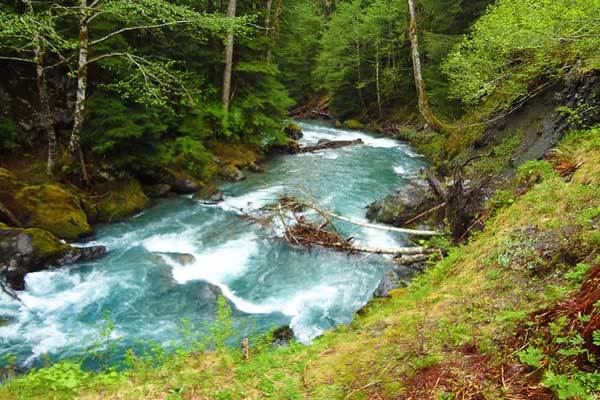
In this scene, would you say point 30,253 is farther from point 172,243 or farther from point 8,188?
point 172,243

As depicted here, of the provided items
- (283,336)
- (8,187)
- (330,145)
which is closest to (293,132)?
(330,145)

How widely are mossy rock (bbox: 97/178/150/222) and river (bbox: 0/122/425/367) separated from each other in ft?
1.76

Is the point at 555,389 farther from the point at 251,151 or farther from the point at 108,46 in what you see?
the point at 251,151

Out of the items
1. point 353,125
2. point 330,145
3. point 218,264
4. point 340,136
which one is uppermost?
point 353,125

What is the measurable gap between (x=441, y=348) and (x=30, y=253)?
895 cm

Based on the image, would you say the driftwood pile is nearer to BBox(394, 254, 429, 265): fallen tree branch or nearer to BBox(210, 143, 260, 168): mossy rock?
BBox(394, 254, 429, 265): fallen tree branch

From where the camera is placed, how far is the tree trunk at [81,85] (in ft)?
36.7

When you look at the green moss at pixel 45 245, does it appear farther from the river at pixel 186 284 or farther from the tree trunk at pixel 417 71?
the tree trunk at pixel 417 71

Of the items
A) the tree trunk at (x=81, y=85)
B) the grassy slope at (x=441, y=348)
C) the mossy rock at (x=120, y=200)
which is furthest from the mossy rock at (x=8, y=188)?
the grassy slope at (x=441, y=348)

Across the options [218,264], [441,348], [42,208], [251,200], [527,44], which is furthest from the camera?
[251,200]

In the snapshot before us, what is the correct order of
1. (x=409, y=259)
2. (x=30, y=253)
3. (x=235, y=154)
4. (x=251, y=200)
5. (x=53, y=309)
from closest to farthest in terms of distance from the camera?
(x=53, y=309), (x=30, y=253), (x=409, y=259), (x=251, y=200), (x=235, y=154)

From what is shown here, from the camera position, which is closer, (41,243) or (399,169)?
(41,243)

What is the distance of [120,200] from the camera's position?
12969mm

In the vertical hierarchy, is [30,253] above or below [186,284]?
above
